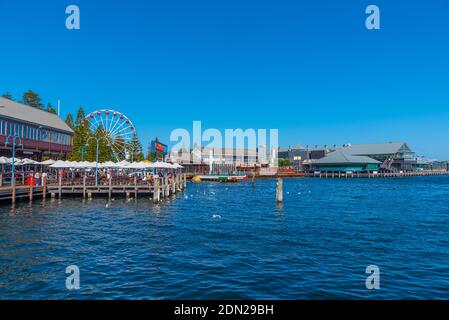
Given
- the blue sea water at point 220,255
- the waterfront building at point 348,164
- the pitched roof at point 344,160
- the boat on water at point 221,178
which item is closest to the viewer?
the blue sea water at point 220,255

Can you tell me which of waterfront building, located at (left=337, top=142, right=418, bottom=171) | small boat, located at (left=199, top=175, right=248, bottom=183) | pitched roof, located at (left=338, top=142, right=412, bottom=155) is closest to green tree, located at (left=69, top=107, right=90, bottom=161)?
small boat, located at (left=199, top=175, right=248, bottom=183)

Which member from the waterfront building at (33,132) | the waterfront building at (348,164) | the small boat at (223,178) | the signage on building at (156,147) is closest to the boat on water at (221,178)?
the small boat at (223,178)

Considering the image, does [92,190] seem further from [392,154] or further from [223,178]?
[392,154]

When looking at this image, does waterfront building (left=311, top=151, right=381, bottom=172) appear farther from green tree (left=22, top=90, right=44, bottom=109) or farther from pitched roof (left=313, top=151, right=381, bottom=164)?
green tree (left=22, top=90, right=44, bottom=109)

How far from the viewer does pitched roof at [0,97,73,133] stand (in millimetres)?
48116

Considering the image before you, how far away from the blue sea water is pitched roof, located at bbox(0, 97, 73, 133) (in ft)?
73.4

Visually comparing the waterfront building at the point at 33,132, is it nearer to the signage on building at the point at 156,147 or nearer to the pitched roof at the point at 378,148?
the signage on building at the point at 156,147

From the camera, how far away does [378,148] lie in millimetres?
162750

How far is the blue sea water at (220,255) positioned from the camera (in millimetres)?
13055

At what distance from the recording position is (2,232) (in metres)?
22.4

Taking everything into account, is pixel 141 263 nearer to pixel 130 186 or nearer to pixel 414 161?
pixel 130 186

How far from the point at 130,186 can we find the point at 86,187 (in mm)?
5423

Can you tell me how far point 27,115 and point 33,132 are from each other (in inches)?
111

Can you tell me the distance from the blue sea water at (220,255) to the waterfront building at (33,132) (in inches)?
795
